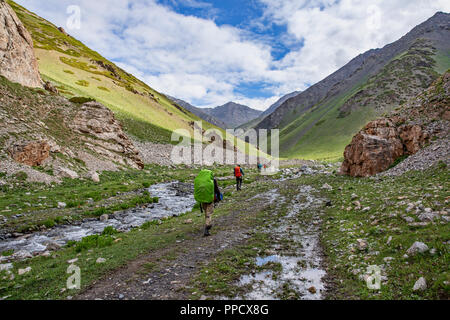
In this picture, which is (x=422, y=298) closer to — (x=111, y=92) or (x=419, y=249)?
(x=419, y=249)

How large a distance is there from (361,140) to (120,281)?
28.3 metres

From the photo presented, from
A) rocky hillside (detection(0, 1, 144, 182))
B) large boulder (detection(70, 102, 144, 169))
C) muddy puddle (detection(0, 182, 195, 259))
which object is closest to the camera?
muddy puddle (detection(0, 182, 195, 259))

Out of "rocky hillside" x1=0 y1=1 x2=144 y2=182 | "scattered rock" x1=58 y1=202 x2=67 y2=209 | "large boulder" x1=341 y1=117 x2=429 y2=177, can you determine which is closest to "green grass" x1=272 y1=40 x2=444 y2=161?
"large boulder" x1=341 y1=117 x2=429 y2=177

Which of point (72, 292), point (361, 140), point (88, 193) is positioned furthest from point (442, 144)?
point (88, 193)

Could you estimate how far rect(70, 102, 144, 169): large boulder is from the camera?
3950 centimetres

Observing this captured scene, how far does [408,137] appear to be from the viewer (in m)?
23.1

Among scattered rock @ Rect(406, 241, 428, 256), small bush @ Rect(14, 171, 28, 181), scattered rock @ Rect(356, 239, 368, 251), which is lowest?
scattered rock @ Rect(356, 239, 368, 251)

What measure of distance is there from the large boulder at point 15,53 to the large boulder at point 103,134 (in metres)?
8.87

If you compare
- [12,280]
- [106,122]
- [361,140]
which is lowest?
[12,280]

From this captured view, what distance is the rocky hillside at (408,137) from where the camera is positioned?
1944 centimetres

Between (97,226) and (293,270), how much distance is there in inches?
517

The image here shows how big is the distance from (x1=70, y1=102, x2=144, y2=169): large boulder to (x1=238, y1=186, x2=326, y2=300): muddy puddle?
34.8m

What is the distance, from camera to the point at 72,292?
6.89 meters

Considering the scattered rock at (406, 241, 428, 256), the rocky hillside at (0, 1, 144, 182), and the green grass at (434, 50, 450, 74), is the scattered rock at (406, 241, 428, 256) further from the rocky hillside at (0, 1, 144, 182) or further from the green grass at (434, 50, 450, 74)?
the green grass at (434, 50, 450, 74)
